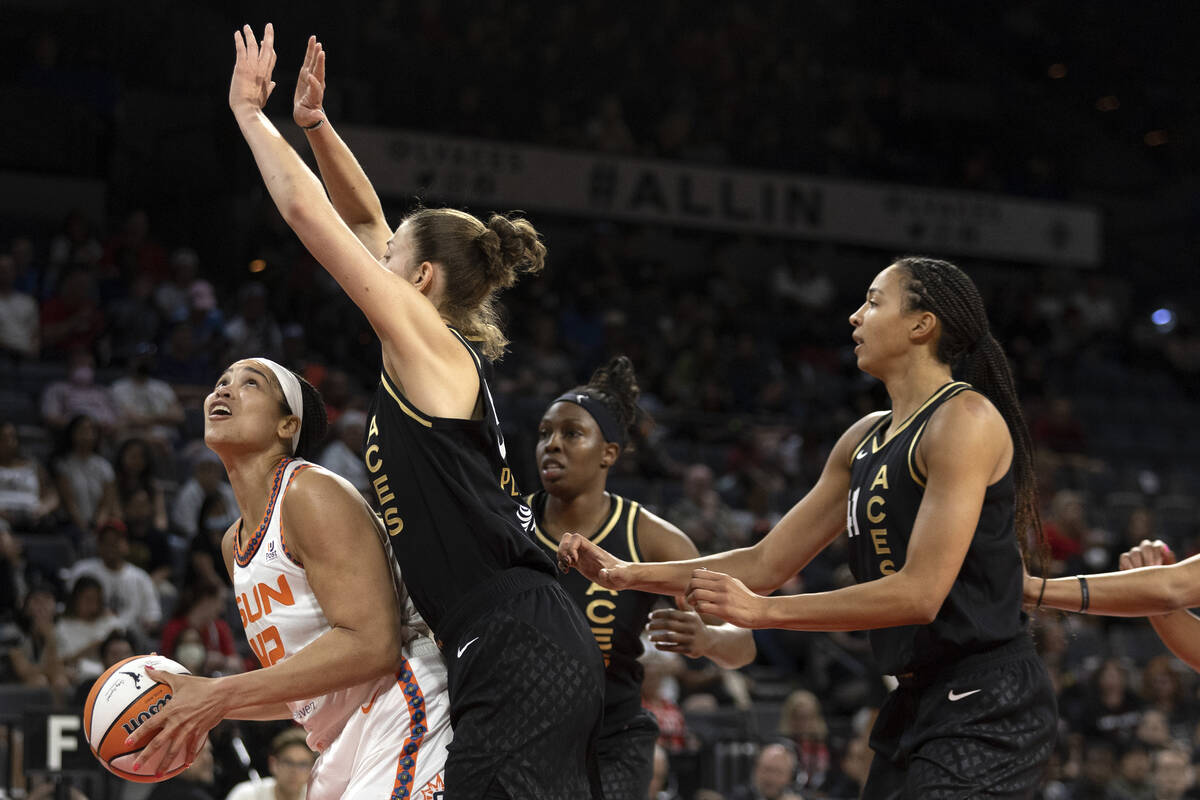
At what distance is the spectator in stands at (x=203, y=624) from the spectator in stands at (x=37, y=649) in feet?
1.86

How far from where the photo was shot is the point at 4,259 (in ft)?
35.5

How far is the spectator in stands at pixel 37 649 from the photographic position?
7.59 meters

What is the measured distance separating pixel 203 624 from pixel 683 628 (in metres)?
4.87

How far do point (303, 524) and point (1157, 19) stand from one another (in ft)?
69.4

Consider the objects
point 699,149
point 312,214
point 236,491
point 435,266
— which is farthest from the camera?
point 699,149

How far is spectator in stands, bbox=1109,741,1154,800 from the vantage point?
9641 mm

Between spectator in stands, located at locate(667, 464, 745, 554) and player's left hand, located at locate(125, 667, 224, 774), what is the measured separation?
7536 mm

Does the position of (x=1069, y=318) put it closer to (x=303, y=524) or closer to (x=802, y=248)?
(x=802, y=248)

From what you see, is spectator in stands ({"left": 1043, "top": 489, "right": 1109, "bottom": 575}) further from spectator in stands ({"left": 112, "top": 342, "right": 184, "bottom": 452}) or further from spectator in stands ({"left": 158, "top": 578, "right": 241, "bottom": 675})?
spectator in stands ({"left": 112, "top": 342, "right": 184, "bottom": 452})

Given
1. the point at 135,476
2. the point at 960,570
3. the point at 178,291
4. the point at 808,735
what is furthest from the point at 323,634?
the point at 178,291

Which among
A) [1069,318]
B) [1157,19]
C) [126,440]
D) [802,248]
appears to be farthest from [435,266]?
[1157,19]

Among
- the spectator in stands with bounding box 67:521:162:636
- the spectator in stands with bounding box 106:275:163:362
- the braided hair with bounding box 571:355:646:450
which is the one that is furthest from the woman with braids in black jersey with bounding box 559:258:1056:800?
the spectator in stands with bounding box 106:275:163:362

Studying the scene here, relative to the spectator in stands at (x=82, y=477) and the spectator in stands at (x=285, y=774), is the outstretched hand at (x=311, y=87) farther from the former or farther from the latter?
the spectator in stands at (x=82, y=477)

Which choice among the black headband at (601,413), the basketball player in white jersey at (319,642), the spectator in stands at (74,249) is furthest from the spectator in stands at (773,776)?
the spectator in stands at (74,249)
